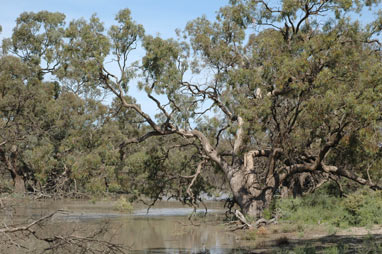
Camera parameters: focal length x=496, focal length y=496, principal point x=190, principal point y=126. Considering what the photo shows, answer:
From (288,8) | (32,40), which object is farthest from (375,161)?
(32,40)

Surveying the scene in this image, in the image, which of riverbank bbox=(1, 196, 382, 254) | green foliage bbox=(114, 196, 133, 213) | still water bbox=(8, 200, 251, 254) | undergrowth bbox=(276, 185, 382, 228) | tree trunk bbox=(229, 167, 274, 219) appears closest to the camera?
riverbank bbox=(1, 196, 382, 254)

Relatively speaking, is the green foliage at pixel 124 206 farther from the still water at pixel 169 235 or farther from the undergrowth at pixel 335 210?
the undergrowth at pixel 335 210

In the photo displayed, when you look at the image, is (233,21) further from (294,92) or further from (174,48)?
(294,92)

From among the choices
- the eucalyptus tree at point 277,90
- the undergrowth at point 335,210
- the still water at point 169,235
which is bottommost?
the still water at point 169,235

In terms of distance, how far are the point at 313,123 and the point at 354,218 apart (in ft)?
12.8

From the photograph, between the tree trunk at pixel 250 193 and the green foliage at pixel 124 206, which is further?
the green foliage at pixel 124 206

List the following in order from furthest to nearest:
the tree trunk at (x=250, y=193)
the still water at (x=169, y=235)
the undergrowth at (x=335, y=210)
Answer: the tree trunk at (x=250, y=193), the undergrowth at (x=335, y=210), the still water at (x=169, y=235)

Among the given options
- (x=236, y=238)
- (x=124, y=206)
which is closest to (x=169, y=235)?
(x=236, y=238)

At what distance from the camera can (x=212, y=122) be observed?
2481 centimetres

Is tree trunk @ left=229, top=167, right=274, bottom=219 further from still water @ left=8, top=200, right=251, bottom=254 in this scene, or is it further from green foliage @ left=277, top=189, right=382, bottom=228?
still water @ left=8, top=200, right=251, bottom=254

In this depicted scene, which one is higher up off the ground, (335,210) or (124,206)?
(124,206)

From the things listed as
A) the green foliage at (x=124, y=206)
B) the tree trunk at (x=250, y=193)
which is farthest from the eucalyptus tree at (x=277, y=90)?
the green foliage at (x=124, y=206)

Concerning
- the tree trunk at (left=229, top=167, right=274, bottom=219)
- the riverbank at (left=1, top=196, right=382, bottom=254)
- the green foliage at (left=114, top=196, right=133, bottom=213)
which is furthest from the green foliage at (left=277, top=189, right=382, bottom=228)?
the green foliage at (left=114, top=196, right=133, bottom=213)

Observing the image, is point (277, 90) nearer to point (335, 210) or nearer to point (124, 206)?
point (335, 210)
